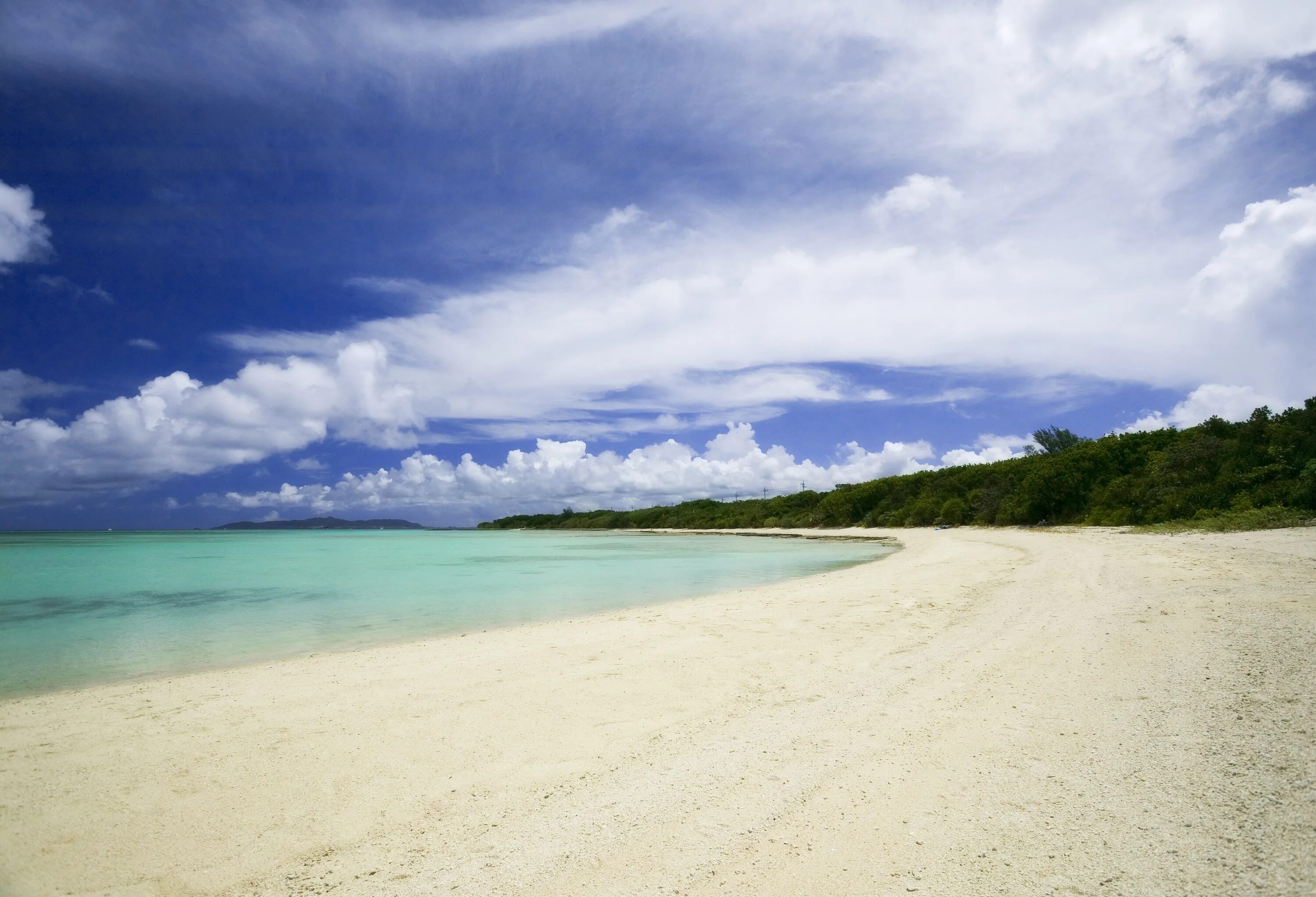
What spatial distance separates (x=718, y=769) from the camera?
417 cm

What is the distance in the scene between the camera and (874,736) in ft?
14.9

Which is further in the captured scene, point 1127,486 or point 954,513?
point 954,513

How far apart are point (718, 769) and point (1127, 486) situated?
39.1 metres

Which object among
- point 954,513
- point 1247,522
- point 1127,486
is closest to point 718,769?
point 1247,522

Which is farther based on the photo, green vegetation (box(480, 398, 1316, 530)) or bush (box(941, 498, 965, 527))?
bush (box(941, 498, 965, 527))

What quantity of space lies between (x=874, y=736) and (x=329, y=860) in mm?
3584

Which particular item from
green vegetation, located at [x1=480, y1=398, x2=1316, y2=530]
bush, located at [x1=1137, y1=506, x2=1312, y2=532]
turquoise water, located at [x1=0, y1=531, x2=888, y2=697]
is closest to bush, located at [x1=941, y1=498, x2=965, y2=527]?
green vegetation, located at [x1=480, y1=398, x2=1316, y2=530]

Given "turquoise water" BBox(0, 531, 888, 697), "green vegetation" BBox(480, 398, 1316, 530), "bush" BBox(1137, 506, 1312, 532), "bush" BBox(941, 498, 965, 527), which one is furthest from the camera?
"bush" BBox(941, 498, 965, 527)

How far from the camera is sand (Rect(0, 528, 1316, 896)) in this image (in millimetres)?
3002

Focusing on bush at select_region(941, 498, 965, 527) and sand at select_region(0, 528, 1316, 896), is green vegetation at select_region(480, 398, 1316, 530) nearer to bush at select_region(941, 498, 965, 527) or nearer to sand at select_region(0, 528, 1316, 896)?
bush at select_region(941, 498, 965, 527)

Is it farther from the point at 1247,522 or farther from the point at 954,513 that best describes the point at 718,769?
the point at 954,513

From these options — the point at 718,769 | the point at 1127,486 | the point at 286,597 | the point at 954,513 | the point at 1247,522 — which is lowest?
the point at 286,597

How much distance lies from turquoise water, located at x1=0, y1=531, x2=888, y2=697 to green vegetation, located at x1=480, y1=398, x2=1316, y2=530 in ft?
44.1

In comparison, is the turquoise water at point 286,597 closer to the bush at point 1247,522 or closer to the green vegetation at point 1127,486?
the bush at point 1247,522
